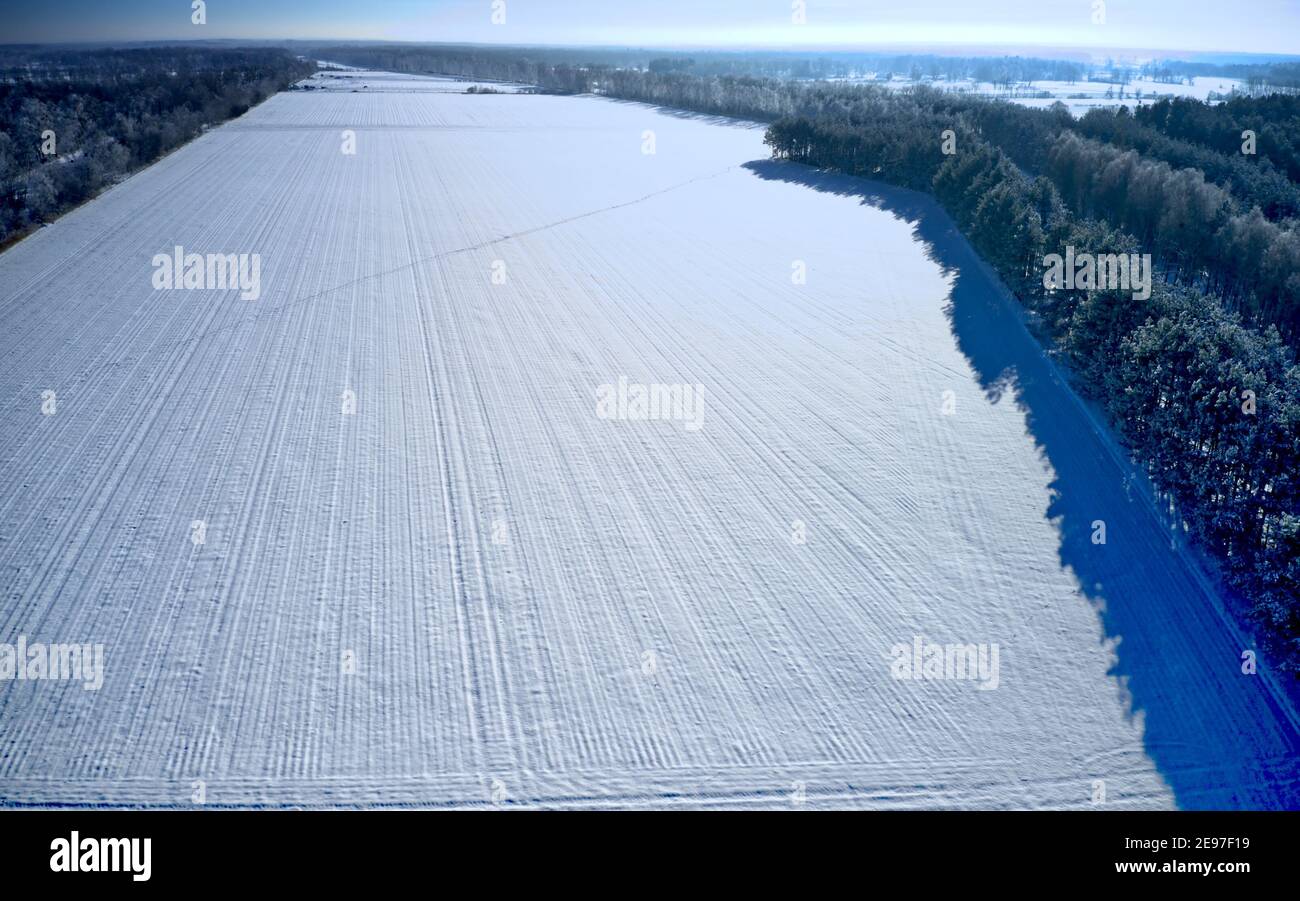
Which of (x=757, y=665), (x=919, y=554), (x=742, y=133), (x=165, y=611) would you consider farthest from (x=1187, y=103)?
(x=165, y=611)

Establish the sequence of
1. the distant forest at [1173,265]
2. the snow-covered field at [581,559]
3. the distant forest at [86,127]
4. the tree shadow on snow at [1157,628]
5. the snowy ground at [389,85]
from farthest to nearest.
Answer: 1. the snowy ground at [389,85]
2. the distant forest at [86,127]
3. the distant forest at [1173,265]
4. the snow-covered field at [581,559]
5. the tree shadow on snow at [1157,628]

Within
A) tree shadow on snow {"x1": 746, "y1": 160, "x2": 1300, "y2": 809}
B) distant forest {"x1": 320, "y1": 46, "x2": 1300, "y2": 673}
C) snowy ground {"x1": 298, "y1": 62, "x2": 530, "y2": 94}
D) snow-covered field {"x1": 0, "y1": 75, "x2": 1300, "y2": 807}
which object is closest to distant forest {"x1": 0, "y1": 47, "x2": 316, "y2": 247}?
snow-covered field {"x1": 0, "y1": 75, "x2": 1300, "y2": 807}

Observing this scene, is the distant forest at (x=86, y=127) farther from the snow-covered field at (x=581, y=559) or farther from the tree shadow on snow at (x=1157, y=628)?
the tree shadow on snow at (x=1157, y=628)

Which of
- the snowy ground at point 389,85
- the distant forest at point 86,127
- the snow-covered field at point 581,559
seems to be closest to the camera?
the snow-covered field at point 581,559

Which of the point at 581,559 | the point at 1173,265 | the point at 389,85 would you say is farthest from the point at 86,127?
the point at 389,85

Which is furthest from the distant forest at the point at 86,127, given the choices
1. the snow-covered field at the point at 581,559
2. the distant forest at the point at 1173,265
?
the distant forest at the point at 1173,265

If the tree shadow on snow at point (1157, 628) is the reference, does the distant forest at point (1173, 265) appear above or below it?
above
